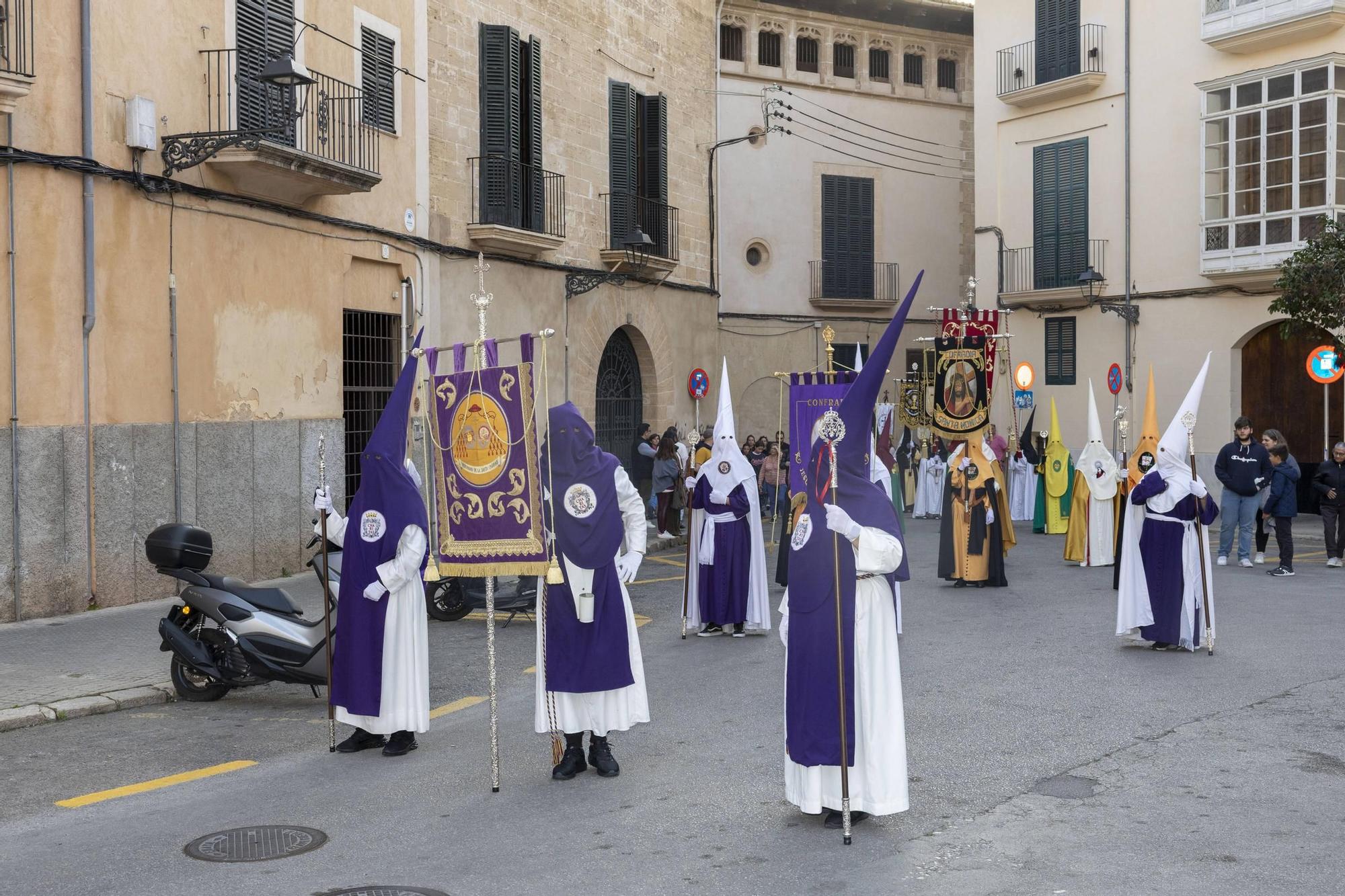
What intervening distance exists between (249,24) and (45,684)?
28.4 feet

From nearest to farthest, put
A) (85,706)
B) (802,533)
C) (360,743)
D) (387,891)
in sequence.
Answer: (387,891)
(802,533)
(360,743)
(85,706)

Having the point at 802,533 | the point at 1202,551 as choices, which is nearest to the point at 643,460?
the point at 1202,551

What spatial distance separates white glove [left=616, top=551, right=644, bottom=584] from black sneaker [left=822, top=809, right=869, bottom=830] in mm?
1801

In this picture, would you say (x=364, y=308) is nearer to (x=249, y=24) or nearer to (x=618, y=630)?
(x=249, y=24)

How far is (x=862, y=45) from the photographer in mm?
32312

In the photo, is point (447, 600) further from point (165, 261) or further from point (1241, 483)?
point (1241, 483)

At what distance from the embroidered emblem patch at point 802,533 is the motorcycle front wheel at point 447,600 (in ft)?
23.6

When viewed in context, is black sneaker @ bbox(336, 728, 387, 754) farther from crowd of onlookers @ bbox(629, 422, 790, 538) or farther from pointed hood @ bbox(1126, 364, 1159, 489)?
crowd of onlookers @ bbox(629, 422, 790, 538)

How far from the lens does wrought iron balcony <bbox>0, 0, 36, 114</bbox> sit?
1168 centimetres

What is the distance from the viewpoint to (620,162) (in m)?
24.5

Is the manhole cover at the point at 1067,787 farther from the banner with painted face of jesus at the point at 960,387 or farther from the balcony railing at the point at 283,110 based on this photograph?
the balcony railing at the point at 283,110

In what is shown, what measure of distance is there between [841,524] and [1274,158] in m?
20.8

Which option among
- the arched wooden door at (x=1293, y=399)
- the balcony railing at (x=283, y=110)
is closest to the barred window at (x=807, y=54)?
the arched wooden door at (x=1293, y=399)

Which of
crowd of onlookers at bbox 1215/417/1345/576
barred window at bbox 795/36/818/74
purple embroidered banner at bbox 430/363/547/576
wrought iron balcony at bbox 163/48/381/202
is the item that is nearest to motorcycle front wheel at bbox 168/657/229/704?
purple embroidered banner at bbox 430/363/547/576
